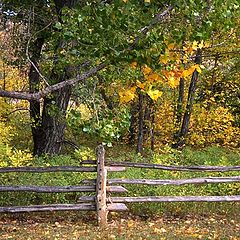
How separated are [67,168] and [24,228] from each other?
1.23 metres

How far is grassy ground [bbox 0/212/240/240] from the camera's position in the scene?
6133 millimetres

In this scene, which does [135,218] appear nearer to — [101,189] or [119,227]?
[119,227]

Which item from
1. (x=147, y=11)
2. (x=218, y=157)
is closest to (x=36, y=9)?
(x=147, y=11)

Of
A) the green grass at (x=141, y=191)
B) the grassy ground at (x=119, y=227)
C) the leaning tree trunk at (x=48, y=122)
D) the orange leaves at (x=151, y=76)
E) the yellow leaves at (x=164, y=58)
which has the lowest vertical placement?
the grassy ground at (x=119, y=227)


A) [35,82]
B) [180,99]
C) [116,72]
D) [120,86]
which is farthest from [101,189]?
[180,99]

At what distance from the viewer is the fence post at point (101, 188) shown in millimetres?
6797

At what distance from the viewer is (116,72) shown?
5289mm

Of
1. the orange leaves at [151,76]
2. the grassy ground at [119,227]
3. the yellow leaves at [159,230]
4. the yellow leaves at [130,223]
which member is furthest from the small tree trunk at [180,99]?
Result: the orange leaves at [151,76]

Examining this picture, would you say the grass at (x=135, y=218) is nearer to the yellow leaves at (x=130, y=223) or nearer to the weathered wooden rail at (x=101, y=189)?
the yellow leaves at (x=130, y=223)

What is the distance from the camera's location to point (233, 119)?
15867 millimetres

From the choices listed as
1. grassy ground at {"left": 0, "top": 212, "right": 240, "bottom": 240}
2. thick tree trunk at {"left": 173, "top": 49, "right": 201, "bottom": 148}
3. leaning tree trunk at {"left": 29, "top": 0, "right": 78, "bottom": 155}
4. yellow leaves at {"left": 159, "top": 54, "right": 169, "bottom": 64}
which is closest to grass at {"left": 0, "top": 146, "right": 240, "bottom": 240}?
grassy ground at {"left": 0, "top": 212, "right": 240, "bottom": 240}

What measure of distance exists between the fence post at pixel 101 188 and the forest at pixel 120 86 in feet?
1.94

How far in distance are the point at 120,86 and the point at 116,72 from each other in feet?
6.40

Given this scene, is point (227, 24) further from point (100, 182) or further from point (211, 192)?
point (211, 192)
